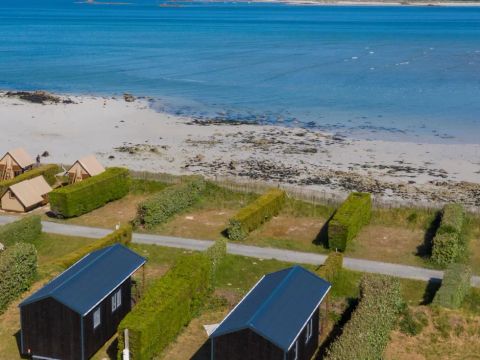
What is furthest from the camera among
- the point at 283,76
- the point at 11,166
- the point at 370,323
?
the point at 283,76

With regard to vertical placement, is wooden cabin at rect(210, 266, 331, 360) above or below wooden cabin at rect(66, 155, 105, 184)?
above

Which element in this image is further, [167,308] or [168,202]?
[168,202]

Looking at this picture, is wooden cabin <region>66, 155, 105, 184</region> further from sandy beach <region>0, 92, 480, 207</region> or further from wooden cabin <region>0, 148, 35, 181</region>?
sandy beach <region>0, 92, 480, 207</region>

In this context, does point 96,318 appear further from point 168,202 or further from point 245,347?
point 168,202

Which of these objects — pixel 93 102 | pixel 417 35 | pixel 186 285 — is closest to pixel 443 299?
pixel 186 285

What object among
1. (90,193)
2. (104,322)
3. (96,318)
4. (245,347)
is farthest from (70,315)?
(90,193)

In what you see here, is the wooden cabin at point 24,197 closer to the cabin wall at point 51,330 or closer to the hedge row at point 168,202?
the hedge row at point 168,202

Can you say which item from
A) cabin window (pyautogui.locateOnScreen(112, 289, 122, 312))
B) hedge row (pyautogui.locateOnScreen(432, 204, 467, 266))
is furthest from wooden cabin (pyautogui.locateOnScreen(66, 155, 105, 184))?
hedge row (pyautogui.locateOnScreen(432, 204, 467, 266))
